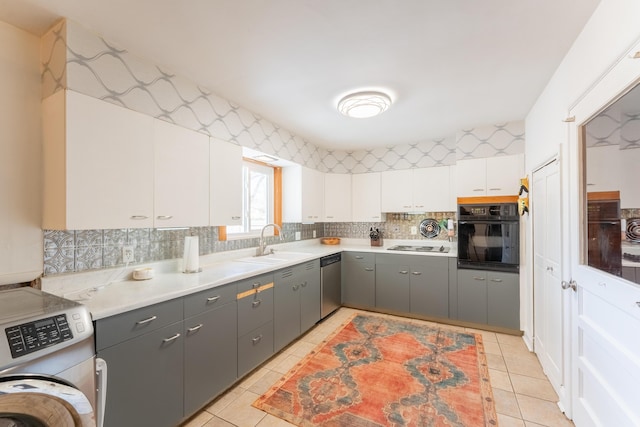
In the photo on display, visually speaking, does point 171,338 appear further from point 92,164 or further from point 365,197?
point 365,197

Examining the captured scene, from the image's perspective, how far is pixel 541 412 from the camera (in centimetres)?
181

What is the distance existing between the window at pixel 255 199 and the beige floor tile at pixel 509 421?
262 cm

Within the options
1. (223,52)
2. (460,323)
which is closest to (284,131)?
(223,52)

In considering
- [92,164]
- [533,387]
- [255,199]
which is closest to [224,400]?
[92,164]

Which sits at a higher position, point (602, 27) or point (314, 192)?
point (602, 27)

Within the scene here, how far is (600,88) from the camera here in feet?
4.41

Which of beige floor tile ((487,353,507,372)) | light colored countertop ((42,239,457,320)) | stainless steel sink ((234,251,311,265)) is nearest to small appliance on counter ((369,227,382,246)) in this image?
stainless steel sink ((234,251,311,265))

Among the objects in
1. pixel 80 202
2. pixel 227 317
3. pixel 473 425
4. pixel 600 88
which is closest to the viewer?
pixel 600 88

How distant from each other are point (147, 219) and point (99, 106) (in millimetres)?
707

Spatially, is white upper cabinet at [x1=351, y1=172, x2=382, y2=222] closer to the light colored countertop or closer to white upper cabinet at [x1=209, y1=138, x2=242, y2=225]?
the light colored countertop

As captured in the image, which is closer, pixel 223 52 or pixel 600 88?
pixel 600 88

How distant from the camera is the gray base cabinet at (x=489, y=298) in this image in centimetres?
292

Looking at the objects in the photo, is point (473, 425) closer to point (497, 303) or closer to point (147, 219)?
point (497, 303)

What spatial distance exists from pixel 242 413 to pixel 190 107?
2252 mm
